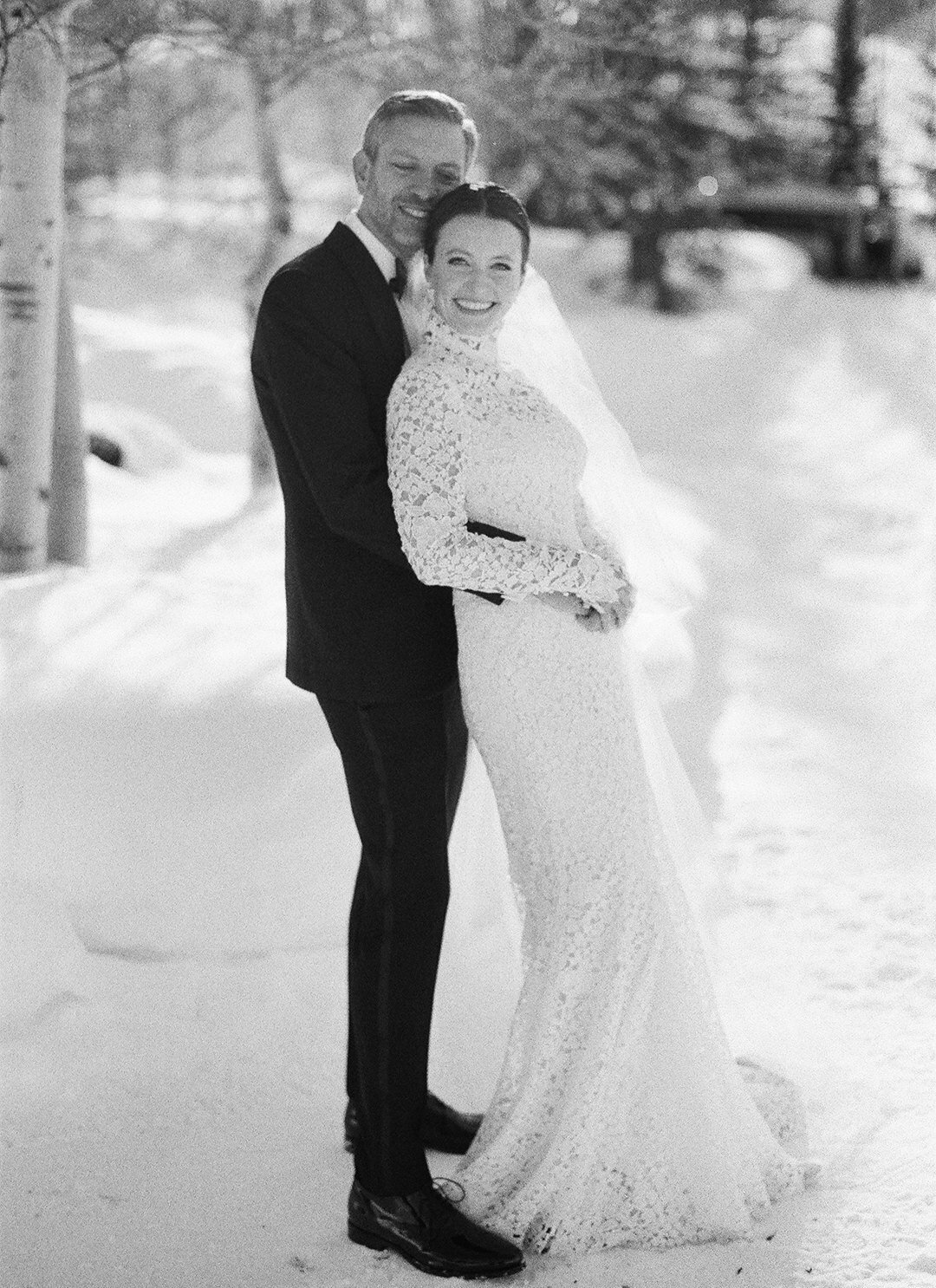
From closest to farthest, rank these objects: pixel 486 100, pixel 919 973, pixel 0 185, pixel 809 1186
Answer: pixel 809 1186 → pixel 919 973 → pixel 0 185 → pixel 486 100

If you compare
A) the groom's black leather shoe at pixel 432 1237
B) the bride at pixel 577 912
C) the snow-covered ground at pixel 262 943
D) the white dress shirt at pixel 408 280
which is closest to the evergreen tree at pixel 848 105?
the snow-covered ground at pixel 262 943

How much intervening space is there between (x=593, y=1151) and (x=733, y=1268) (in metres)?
0.31

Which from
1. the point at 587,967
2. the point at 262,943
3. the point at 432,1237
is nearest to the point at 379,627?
→ the point at 587,967

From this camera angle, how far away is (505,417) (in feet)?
8.84

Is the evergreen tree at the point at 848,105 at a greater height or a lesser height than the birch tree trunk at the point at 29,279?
greater

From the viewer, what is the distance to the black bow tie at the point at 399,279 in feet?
9.23

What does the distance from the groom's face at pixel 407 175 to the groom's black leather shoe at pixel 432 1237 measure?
1670mm

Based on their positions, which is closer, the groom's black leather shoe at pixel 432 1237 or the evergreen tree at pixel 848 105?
the groom's black leather shoe at pixel 432 1237

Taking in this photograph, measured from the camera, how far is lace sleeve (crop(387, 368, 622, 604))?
2590 millimetres

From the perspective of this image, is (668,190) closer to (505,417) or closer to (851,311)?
(851,311)

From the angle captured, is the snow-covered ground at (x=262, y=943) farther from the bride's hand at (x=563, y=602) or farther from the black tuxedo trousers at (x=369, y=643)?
the bride's hand at (x=563, y=602)

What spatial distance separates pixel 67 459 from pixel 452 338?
12.2ft

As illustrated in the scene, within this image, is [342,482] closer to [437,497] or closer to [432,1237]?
[437,497]

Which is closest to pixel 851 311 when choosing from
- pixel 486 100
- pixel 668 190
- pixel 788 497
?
pixel 668 190
